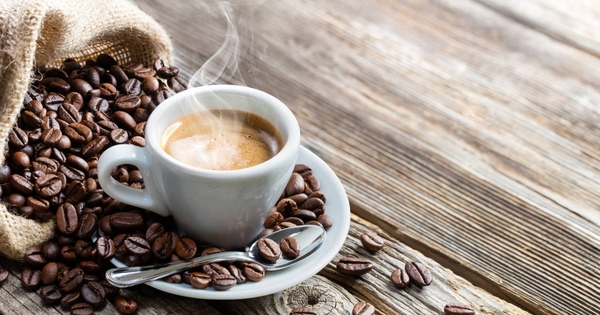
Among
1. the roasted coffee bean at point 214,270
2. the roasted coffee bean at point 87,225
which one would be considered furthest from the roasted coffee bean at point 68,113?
the roasted coffee bean at point 214,270

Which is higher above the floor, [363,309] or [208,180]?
[208,180]

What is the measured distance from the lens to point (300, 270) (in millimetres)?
1214

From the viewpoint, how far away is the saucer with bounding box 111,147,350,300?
1146 mm

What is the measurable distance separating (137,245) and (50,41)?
1.78 ft

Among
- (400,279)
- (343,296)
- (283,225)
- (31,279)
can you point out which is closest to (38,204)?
(31,279)

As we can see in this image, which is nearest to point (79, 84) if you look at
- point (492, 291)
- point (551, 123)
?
point (492, 291)

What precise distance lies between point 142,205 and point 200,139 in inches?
6.8

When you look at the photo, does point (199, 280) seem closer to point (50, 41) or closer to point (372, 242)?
point (372, 242)

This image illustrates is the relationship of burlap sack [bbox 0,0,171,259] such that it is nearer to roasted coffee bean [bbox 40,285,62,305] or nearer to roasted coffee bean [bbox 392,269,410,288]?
roasted coffee bean [bbox 40,285,62,305]

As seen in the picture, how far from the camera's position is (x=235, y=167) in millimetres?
1217

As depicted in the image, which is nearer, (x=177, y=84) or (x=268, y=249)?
(x=268, y=249)

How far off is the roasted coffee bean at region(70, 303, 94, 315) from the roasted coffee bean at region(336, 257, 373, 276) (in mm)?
501

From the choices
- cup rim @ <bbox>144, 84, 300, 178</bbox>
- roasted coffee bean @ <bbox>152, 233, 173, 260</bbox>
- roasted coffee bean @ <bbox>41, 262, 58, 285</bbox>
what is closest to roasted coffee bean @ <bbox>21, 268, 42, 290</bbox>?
roasted coffee bean @ <bbox>41, 262, 58, 285</bbox>

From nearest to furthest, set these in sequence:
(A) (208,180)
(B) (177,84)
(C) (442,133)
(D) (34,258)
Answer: (A) (208,180)
(D) (34,258)
(B) (177,84)
(C) (442,133)
